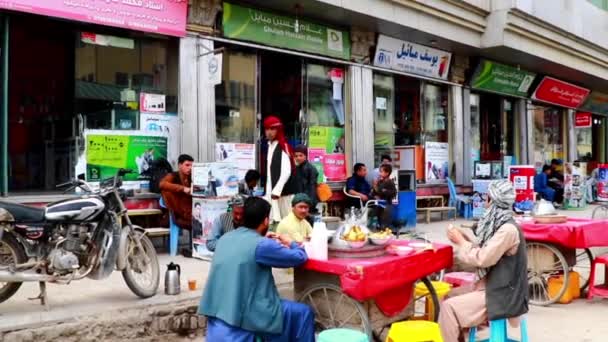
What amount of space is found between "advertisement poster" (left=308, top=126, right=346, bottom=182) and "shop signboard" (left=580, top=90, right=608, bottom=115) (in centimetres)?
1386

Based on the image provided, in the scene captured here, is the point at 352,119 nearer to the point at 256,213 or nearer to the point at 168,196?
the point at 168,196

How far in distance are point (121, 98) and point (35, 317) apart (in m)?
4.81

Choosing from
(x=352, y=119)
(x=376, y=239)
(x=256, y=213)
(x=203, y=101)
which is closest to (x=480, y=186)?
(x=352, y=119)

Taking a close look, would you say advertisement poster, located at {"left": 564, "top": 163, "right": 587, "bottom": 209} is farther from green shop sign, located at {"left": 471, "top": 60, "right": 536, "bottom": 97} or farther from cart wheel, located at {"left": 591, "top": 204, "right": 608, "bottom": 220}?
cart wheel, located at {"left": 591, "top": 204, "right": 608, "bottom": 220}

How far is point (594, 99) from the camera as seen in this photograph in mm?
21891

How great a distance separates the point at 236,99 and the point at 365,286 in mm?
6696

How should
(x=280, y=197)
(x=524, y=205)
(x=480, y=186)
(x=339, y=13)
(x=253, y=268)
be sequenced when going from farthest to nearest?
(x=480, y=186), (x=524, y=205), (x=339, y=13), (x=280, y=197), (x=253, y=268)

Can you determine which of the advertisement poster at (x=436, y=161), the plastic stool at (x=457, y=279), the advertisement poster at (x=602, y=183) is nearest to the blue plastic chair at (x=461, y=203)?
the advertisement poster at (x=436, y=161)

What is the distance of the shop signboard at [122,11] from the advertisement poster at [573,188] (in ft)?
40.7

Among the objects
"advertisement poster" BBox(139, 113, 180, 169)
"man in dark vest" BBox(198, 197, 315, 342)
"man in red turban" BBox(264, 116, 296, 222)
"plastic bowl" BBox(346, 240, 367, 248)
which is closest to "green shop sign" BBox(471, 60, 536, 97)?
"advertisement poster" BBox(139, 113, 180, 169)

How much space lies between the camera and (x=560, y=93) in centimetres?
1906

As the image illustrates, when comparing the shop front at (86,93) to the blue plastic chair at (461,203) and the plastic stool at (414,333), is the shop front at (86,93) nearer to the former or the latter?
the plastic stool at (414,333)

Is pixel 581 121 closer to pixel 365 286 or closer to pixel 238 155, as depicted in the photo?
pixel 238 155

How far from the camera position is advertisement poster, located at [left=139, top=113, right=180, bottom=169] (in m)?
8.91
